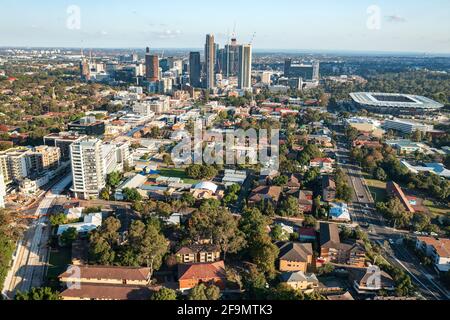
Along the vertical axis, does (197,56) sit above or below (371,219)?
above

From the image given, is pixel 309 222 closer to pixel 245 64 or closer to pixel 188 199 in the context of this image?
pixel 188 199

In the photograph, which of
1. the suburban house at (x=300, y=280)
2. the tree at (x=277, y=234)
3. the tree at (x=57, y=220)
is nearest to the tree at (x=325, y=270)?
the suburban house at (x=300, y=280)

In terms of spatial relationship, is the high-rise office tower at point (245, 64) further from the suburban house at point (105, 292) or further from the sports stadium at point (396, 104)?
the suburban house at point (105, 292)

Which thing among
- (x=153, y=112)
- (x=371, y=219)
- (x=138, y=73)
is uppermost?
(x=138, y=73)

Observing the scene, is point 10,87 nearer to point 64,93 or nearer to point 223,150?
point 64,93

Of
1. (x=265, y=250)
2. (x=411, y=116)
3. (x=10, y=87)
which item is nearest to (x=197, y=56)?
(x=10, y=87)

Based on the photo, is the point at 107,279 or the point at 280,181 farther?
the point at 280,181

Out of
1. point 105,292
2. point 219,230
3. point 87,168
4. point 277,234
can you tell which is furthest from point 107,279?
point 87,168
